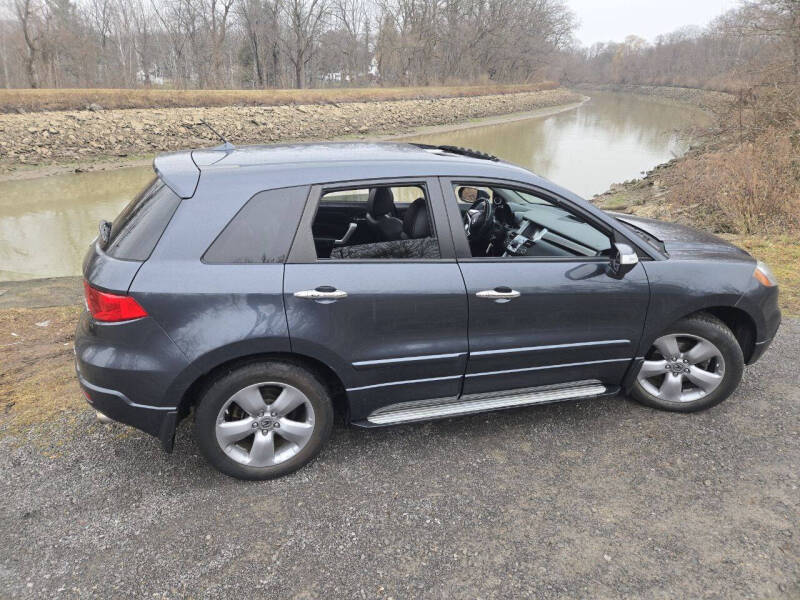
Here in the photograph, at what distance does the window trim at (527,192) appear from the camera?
10.5 feet

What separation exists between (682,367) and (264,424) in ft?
8.91

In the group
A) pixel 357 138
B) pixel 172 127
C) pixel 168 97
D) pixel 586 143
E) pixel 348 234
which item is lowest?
pixel 586 143

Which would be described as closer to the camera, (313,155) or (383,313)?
(383,313)

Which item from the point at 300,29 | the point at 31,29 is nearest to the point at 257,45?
the point at 300,29

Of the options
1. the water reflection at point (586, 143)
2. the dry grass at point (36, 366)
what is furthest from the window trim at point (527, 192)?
the water reflection at point (586, 143)

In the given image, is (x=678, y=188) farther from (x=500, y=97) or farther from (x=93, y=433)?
(x=500, y=97)

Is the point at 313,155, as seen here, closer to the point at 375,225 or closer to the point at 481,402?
the point at 375,225

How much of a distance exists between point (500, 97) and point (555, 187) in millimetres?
56064

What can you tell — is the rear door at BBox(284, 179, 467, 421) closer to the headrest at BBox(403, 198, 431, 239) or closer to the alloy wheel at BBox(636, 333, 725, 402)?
the headrest at BBox(403, 198, 431, 239)

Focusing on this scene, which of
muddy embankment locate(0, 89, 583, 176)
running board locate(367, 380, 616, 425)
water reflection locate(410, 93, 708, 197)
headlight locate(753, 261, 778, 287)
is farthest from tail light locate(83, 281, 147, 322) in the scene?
muddy embankment locate(0, 89, 583, 176)

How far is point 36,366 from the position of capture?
453 cm

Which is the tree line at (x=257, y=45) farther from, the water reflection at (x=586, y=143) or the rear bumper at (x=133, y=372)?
the rear bumper at (x=133, y=372)

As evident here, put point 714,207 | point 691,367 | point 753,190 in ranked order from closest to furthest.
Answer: point 691,367 < point 753,190 < point 714,207

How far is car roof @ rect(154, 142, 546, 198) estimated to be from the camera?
300 centimetres
